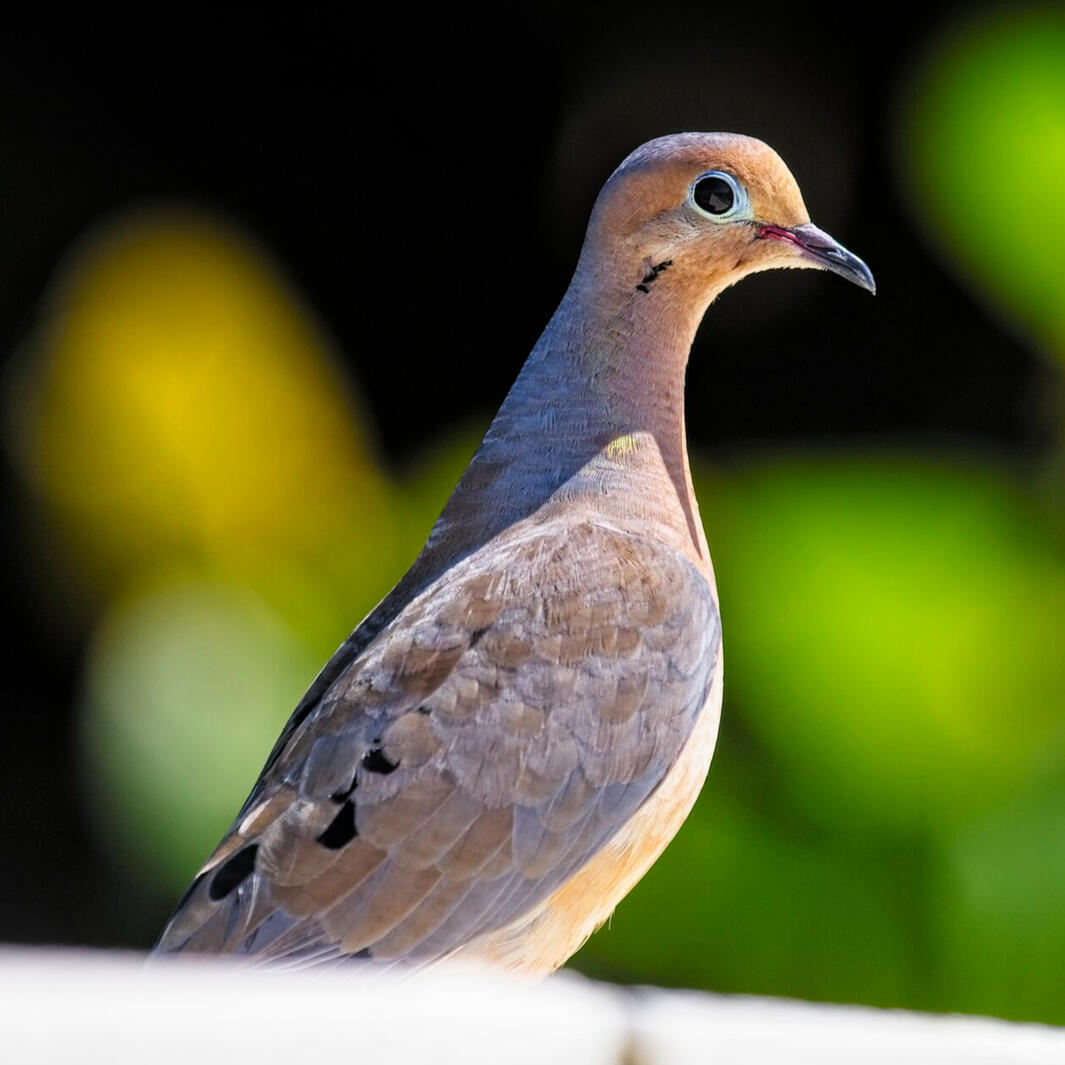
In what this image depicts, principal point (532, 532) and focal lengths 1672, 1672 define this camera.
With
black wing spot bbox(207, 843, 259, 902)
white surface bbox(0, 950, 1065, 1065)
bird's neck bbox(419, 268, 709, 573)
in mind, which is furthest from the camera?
bird's neck bbox(419, 268, 709, 573)

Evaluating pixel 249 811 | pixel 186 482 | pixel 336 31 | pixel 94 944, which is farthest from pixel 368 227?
pixel 249 811

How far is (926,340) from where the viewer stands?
136 inches

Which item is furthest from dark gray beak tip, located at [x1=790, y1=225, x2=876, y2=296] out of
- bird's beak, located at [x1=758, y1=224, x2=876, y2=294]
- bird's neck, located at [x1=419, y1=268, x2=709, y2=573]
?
bird's neck, located at [x1=419, y1=268, x2=709, y2=573]

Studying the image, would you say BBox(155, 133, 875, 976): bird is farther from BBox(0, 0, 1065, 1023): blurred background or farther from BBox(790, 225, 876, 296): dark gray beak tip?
BBox(0, 0, 1065, 1023): blurred background

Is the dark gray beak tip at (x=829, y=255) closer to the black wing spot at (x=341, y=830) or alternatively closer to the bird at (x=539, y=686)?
the bird at (x=539, y=686)

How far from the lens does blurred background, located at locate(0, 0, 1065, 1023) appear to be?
2.50 m

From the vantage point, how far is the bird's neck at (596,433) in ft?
4.92

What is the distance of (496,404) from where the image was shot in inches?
146

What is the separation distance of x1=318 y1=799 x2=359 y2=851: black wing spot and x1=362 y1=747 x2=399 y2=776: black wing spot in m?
0.03

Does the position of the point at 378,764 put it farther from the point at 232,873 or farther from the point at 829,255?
the point at 829,255

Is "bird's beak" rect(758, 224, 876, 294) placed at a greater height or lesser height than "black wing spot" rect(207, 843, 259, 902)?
greater

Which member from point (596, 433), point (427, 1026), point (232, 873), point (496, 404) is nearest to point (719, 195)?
point (596, 433)

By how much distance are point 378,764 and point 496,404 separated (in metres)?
2.42

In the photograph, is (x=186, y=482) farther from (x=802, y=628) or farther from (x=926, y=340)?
(x=926, y=340)
